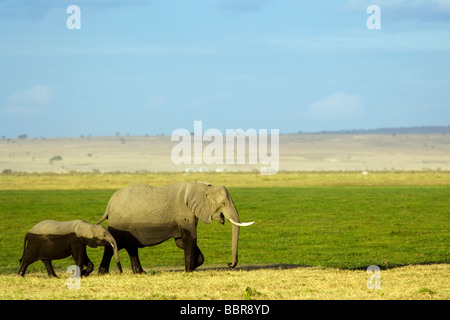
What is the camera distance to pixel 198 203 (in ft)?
57.7

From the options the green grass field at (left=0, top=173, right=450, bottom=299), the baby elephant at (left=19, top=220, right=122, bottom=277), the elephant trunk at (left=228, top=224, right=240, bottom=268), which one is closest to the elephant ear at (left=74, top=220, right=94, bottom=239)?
the baby elephant at (left=19, top=220, right=122, bottom=277)

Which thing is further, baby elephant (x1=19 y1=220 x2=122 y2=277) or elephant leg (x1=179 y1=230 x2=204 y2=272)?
elephant leg (x1=179 y1=230 x2=204 y2=272)

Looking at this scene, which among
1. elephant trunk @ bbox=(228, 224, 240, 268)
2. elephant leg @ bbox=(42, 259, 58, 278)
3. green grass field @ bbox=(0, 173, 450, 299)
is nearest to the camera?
elephant leg @ bbox=(42, 259, 58, 278)

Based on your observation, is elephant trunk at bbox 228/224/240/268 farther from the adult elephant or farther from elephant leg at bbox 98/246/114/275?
elephant leg at bbox 98/246/114/275

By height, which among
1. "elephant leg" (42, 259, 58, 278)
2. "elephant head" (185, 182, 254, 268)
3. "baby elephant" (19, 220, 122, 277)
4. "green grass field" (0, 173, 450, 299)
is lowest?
"green grass field" (0, 173, 450, 299)

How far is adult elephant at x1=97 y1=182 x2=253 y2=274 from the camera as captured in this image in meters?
17.4

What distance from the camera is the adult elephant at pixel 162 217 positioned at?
17.4 m

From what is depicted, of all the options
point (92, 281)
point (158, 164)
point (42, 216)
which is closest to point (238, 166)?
point (158, 164)

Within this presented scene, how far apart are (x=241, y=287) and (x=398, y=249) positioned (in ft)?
38.6

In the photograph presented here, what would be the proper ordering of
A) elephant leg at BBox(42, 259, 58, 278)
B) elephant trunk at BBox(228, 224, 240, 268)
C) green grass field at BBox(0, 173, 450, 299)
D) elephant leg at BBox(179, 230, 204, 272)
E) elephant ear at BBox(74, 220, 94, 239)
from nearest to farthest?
elephant ear at BBox(74, 220, 94, 239), elephant leg at BBox(42, 259, 58, 278), elephant leg at BBox(179, 230, 204, 272), elephant trunk at BBox(228, 224, 240, 268), green grass field at BBox(0, 173, 450, 299)

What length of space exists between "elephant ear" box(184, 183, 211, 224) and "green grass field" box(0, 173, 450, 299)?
1.31 m

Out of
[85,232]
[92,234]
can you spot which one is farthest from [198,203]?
[85,232]

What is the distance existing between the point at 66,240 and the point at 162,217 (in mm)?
2223
